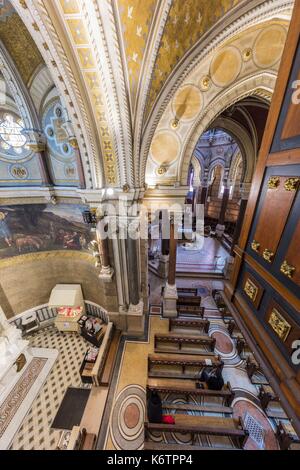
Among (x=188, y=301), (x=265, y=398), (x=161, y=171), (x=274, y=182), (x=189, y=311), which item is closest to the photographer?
(x=274, y=182)

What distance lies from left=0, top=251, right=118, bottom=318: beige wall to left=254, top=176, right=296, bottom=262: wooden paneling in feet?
16.0

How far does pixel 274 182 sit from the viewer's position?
183cm

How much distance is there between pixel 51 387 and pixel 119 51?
7.97 metres

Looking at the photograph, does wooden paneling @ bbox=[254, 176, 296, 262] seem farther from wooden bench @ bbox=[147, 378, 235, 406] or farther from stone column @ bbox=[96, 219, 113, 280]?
wooden bench @ bbox=[147, 378, 235, 406]

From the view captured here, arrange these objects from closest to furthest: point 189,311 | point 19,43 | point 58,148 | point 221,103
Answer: point 19,43 → point 221,103 → point 58,148 → point 189,311

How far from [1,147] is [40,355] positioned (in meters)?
6.85

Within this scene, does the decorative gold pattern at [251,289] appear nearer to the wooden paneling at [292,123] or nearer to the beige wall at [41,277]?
the wooden paneling at [292,123]

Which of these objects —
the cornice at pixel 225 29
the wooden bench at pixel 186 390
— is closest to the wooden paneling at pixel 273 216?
the cornice at pixel 225 29

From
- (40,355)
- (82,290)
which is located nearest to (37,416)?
(40,355)

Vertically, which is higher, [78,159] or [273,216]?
[78,159]

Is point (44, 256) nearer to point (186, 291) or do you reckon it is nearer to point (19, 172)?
point (19, 172)

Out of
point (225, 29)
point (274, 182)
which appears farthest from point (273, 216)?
point (225, 29)

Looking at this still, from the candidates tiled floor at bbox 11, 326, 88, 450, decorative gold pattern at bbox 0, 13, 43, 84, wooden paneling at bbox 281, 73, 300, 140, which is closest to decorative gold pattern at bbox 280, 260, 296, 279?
wooden paneling at bbox 281, 73, 300, 140

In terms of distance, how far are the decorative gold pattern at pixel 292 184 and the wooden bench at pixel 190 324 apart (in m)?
5.43
